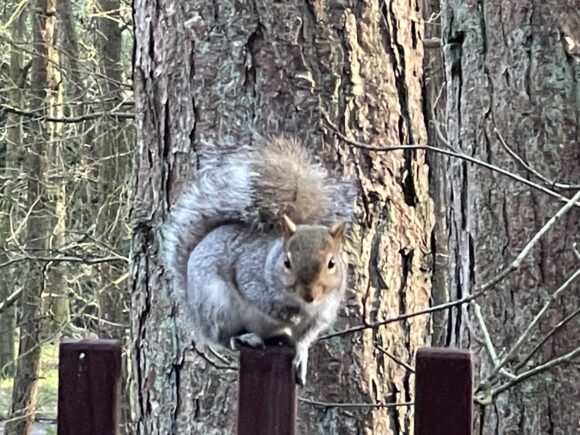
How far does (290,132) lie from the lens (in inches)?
84.3

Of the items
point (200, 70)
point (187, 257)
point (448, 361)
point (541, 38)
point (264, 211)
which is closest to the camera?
point (448, 361)

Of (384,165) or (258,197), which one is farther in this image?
(384,165)

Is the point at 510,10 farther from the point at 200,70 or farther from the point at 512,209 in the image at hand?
the point at 200,70

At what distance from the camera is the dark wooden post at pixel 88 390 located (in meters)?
1.23

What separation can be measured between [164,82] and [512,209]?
2.89ft

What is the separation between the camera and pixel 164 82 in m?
2.21

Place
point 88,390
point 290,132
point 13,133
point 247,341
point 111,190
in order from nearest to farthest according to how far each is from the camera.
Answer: point 88,390 < point 247,341 < point 290,132 < point 111,190 < point 13,133

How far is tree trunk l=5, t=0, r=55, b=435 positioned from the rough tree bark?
14.7 ft

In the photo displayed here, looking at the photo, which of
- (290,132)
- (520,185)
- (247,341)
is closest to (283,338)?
(247,341)

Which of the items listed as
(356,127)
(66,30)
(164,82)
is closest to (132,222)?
(164,82)

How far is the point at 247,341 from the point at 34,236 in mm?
5923

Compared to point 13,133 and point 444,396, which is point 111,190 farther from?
point 444,396

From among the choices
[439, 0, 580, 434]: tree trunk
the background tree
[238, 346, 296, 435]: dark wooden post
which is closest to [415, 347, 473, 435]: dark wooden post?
[238, 346, 296, 435]: dark wooden post

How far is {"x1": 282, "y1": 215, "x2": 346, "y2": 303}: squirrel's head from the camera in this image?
1.62 meters
